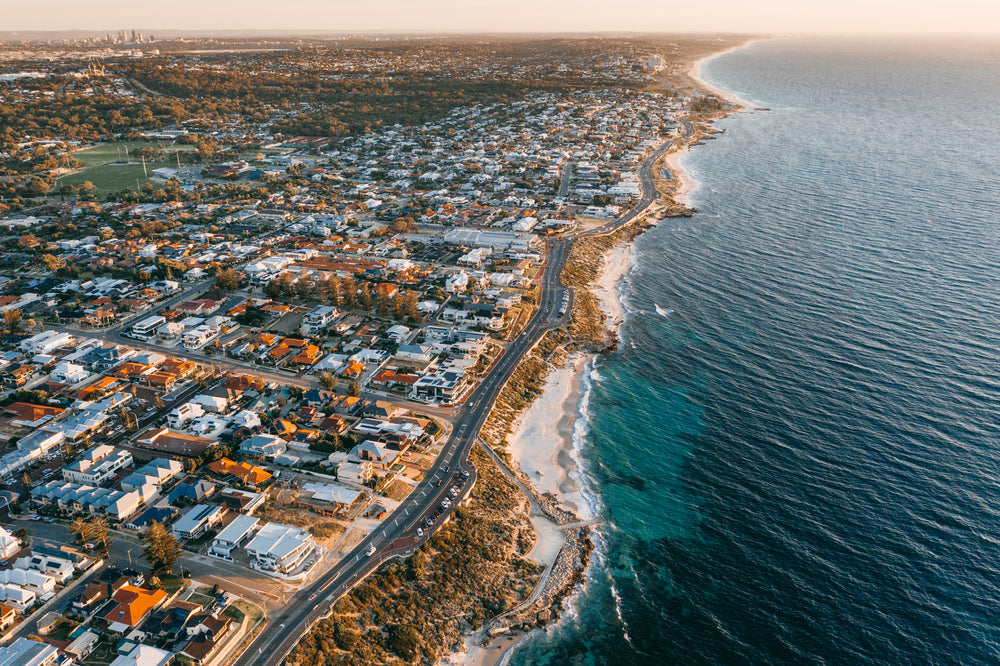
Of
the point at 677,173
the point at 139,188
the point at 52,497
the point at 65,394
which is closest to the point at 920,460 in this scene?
the point at 52,497

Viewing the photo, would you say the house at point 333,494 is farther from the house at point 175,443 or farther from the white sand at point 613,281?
the white sand at point 613,281

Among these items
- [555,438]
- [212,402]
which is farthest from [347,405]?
[555,438]

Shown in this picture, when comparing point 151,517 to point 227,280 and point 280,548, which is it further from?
point 227,280

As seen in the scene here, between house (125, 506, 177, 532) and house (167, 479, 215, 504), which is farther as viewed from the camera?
house (167, 479, 215, 504)

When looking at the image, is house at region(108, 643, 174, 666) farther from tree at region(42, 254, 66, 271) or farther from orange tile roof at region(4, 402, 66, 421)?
tree at region(42, 254, 66, 271)

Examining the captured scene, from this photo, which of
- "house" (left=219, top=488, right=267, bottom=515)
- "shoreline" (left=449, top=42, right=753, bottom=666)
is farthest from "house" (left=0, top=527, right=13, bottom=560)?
"shoreline" (left=449, top=42, right=753, bottom=666)
